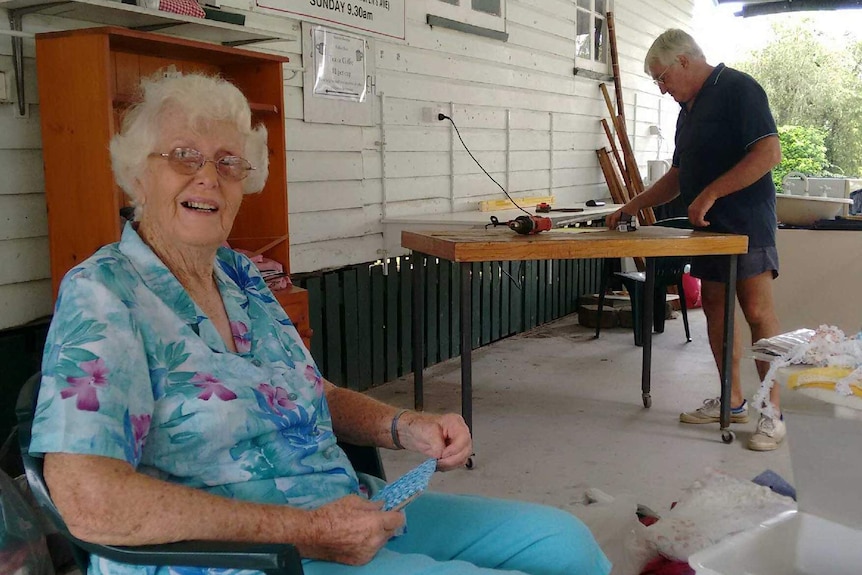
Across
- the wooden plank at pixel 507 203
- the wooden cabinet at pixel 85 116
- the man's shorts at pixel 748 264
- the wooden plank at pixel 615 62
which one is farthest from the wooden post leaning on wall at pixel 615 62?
the wooden cabinet at pixel 85 116

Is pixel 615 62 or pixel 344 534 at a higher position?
pixel 615 62

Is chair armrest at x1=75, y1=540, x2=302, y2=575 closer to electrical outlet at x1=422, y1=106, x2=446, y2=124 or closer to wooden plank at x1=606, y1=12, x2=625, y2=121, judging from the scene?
electrical outlet at x1=422, y1=106, x2=446, y2=124

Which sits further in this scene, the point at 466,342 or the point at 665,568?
the point at 466,342

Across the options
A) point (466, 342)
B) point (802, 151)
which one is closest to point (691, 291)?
point (466, 342)

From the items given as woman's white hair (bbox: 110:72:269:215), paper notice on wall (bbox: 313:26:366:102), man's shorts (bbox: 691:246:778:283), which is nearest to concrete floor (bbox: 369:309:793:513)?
man's shorts (bbox: 691:246:778:283)

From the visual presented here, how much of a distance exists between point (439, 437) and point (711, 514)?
106cm

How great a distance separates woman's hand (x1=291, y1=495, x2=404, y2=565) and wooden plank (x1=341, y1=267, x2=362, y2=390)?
2.79 metres

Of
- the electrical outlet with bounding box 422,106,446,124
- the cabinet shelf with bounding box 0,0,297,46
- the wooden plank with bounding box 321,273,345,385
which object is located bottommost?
the wooden plank with bounding box 321,273,345,385

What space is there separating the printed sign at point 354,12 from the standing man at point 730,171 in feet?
4.67

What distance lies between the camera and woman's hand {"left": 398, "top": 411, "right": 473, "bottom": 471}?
155cm

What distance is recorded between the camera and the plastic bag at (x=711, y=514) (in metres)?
2.05

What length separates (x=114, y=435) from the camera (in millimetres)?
1122

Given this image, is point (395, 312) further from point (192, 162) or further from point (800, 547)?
point (800, 547)

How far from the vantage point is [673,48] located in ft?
11.0
